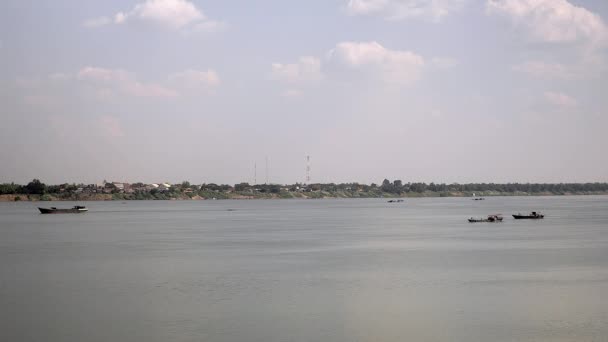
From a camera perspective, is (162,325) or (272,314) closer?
(162,325)

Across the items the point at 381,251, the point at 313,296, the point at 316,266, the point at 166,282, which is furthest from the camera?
the point at 381,251

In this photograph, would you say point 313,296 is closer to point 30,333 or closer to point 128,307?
point 128,307

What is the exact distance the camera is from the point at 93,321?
22000mm

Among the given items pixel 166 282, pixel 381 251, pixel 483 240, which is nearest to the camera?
pixel 166 282

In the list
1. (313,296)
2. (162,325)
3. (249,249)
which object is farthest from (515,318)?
(249,249)

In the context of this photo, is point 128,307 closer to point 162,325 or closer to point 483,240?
point 162,325

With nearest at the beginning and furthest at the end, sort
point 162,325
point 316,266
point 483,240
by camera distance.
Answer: point 162,325, point 316,266, point 483,240

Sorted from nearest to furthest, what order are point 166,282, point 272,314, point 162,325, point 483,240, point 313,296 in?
1. point 162,325
2. point 272,314
3. point 313,296
4. point 166,282
5. point 483,240

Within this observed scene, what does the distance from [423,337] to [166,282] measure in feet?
45.5

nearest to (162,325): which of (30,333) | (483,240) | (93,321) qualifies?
(93,321)

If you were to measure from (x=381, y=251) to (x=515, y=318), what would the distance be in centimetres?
2170

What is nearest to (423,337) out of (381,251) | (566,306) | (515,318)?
(515,318)

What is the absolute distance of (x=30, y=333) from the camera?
2045 cm

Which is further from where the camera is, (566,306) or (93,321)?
(566,306)
